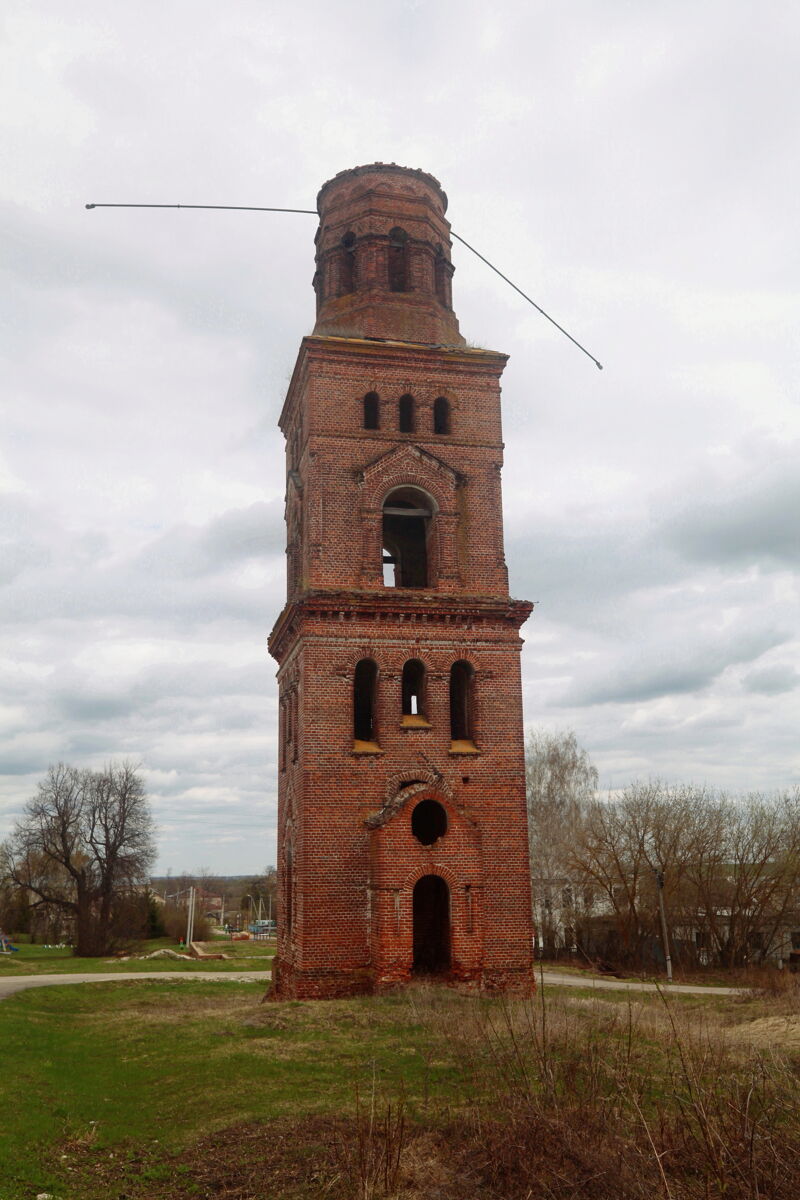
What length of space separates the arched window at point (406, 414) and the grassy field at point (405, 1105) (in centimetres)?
1182

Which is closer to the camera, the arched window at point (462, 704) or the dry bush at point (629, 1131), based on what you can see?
the dry bush at point (629, 1131)

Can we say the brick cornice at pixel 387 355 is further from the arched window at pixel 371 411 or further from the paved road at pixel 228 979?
the paved road at pixel 228 979

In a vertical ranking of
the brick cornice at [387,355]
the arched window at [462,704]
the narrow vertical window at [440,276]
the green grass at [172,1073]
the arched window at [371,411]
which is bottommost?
the green grass at [172,1073]

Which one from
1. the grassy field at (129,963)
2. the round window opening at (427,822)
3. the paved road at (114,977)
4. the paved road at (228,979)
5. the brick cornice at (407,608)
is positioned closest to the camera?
the brick cornice at (407,608)

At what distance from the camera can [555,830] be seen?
4391 centimetres

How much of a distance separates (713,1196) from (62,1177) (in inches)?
230

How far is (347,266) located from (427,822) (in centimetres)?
1340

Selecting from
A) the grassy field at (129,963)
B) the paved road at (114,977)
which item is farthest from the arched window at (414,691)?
the grassy field at (129,963)

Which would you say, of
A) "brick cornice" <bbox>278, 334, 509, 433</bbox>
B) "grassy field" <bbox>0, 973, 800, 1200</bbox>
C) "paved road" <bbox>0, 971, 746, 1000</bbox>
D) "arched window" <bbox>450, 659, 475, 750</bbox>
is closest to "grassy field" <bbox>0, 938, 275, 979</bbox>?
"paved road" <bbox>0, 971, 746, 1000</bbox>

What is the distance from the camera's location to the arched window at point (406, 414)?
70.0 ft

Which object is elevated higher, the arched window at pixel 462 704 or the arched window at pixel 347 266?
the arched window at pixel 347 266

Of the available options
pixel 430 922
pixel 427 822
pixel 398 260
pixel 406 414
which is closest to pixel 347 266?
pixel 398 260

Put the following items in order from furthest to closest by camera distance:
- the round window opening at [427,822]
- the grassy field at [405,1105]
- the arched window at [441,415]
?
the arched window at [441,415] → the round window opening at [427,822] → the grassy field at [405,1105]

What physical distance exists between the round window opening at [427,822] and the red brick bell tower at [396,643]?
62 millimetres
